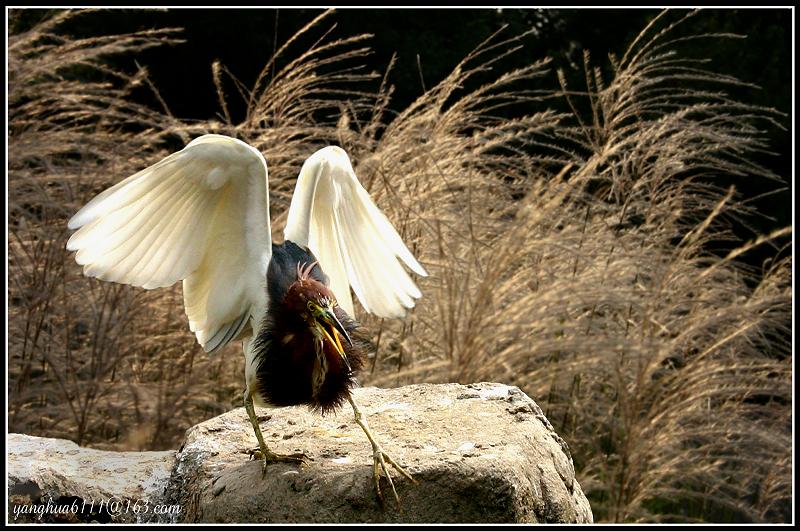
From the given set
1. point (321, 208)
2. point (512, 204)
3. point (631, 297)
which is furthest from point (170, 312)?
point (631, 297)

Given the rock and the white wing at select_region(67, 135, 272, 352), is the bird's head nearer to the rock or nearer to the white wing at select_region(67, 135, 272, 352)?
the white wing at select_region(67, 135, 272, 352)

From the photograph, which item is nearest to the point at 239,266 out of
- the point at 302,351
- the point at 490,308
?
the point at 302,351

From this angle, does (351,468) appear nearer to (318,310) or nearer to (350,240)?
(318,310)

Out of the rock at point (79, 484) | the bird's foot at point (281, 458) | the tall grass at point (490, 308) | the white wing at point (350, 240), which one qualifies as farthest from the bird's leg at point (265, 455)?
the tall grass at point (490, 308)

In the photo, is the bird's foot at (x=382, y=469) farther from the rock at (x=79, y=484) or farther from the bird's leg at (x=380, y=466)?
the rock at (x=79, y=484)

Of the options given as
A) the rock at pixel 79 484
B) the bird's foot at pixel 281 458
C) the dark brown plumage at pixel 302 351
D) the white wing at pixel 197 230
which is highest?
the white wing at pixel 197 230
